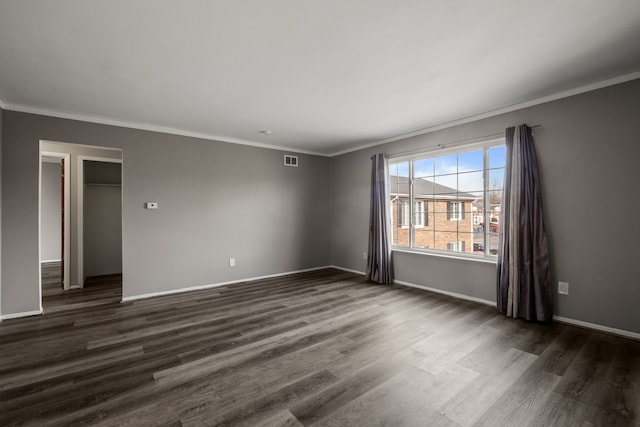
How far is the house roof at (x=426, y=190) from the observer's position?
13.7 feet

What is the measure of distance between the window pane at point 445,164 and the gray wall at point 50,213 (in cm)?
878

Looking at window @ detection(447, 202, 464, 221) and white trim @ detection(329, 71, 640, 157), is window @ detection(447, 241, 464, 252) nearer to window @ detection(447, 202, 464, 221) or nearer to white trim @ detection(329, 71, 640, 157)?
window @ detection(447, 202, 464, 221)

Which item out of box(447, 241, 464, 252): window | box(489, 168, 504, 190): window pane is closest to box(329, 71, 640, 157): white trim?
box(489, 168, 504, 190): window pane

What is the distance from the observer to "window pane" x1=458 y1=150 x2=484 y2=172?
3910 millimetres

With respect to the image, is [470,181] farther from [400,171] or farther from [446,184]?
[400,171]

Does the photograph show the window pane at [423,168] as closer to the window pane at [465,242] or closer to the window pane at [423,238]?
the window pane at [423,238]

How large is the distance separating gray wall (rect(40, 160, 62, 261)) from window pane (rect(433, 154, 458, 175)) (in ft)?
28.8

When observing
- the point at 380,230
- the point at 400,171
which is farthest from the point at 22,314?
the point at 400,171

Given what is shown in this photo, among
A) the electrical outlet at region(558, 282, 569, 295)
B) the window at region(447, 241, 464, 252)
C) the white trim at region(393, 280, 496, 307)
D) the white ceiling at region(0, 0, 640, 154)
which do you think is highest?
the white ceiling at region(0, 0, 640, 154)

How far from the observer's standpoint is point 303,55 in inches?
93.0

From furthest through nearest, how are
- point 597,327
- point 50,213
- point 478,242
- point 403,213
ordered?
point 50,213 < point 403,213 < point 478,242 < point 597,327

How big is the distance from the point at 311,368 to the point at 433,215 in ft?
10.4

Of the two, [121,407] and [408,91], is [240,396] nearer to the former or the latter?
[121,407]

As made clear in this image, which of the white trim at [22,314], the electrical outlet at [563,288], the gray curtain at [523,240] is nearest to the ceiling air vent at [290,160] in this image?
the gray curtain at [523,240]
